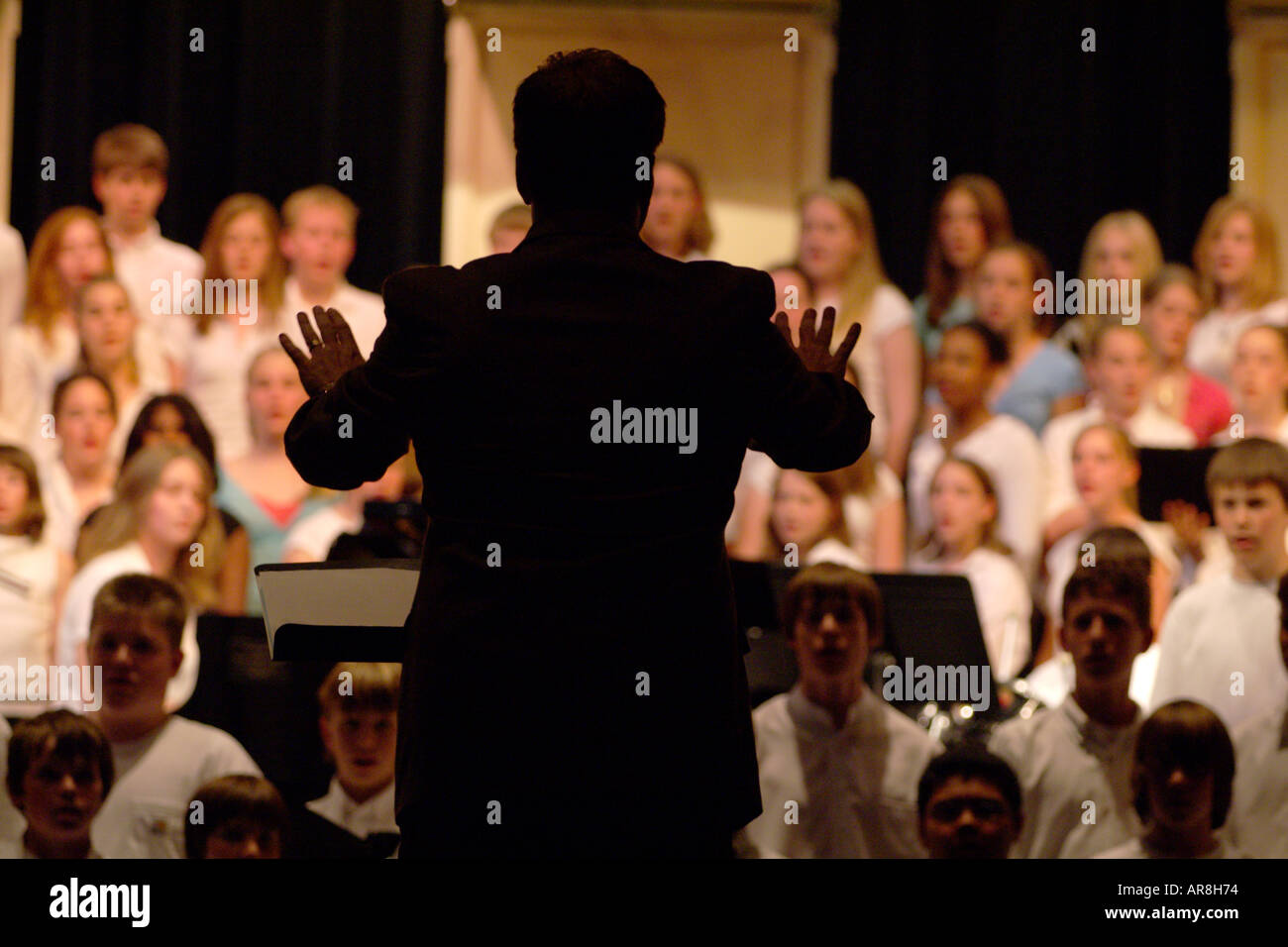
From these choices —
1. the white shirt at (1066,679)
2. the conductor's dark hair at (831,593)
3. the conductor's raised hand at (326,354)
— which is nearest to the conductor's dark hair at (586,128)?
the conductor's raised hand at (326,354)

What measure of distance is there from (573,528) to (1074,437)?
10.6ft

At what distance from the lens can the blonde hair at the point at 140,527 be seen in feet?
13.6

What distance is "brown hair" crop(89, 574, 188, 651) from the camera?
367 centimetres

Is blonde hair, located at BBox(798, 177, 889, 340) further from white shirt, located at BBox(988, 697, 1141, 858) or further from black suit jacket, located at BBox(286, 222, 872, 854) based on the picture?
black suit jacket, located at BBox(286, 222, 872, 854)

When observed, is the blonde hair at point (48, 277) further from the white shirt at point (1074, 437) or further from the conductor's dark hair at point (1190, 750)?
the conductor's dark hair at point (1190, 750)

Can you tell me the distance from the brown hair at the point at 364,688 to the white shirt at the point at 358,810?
6.3 inches

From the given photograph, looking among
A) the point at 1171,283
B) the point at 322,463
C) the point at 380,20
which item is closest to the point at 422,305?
the point at 322,463

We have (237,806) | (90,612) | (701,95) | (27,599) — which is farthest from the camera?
(701,95)

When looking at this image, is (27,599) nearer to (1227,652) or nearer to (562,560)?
(1227,652)

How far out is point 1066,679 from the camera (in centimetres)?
401

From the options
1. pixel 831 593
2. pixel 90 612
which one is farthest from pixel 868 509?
pixel 90 612

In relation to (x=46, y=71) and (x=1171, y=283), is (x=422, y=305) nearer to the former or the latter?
(x=1171, y=283)

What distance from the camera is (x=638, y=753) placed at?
1.43 meters
